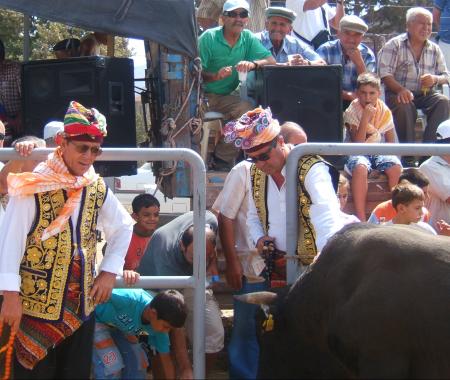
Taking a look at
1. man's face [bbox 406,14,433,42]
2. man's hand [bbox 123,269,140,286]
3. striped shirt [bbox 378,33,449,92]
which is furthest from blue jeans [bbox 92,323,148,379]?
man's face [bbox 406,14,433,42]

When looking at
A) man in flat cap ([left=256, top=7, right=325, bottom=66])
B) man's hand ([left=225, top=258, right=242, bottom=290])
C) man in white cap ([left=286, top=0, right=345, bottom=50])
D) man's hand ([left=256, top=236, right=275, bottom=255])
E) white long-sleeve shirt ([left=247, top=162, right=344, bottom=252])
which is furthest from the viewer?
man in white cap ([left=286, top=0, right=345, bottom=50])

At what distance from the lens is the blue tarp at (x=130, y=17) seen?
7477 mm

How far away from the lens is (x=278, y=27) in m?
8.04

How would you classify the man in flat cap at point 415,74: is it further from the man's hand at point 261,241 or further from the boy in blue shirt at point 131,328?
the boy in blue shirt at point 131,328

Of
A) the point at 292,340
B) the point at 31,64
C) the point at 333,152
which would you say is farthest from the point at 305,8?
the point at 292,340

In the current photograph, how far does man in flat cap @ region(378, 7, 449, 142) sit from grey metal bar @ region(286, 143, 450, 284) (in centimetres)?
329

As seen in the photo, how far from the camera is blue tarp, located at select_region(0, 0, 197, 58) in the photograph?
7477mm

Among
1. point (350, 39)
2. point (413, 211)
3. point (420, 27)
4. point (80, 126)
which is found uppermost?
point (420, 27)

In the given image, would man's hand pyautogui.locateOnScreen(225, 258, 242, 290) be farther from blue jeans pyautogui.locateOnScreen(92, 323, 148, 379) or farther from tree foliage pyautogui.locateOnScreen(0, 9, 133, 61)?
tree foliage pyautogui.locateOnScreen(0, 9, 133, 61)

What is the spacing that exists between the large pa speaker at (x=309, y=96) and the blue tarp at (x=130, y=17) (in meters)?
0.78

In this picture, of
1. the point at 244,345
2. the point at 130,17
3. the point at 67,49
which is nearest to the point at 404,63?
the point at 130,17

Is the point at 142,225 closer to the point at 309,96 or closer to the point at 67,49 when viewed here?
the point at 309,96

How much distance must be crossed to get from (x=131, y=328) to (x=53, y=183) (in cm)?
119

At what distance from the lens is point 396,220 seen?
17.5ft
